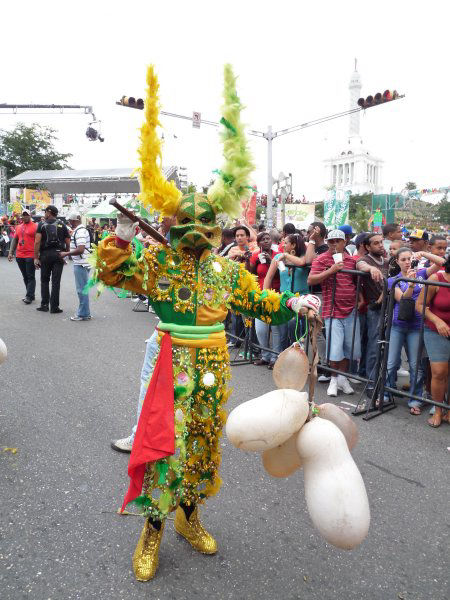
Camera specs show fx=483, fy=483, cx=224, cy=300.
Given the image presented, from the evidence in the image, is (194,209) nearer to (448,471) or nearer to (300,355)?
(300,355)

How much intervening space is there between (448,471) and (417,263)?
3.35 m

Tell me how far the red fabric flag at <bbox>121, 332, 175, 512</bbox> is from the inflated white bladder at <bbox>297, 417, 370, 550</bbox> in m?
0.67

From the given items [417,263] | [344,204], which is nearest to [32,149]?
[344,204]

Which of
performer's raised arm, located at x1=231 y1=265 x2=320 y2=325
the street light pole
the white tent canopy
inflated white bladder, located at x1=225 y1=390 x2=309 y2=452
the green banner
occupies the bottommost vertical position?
inflated white bladder, located at x1=225 y1=390 x2=309 y2=452

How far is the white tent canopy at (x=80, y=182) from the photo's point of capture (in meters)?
39.1

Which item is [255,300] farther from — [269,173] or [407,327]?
[269,173]

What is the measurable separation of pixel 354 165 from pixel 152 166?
416ft

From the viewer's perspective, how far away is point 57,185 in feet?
137

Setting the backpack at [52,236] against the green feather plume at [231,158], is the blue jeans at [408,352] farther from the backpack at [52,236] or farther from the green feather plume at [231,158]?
the backpack at [52,236]

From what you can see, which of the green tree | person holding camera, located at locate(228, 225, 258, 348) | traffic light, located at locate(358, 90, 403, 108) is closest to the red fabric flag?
person holding camera, located at locate(228, 225, 258, 348)

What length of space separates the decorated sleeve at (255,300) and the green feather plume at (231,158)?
43cm

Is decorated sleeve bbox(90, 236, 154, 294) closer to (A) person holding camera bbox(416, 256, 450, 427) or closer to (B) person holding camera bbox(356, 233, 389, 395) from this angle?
(A) person holding camera bbox(416, 256, 450, 427)

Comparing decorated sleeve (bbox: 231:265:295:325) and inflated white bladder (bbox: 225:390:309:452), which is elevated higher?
decorated sleeve (bbox: 231:265:295:325)

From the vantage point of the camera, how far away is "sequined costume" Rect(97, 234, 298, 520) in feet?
7.67
